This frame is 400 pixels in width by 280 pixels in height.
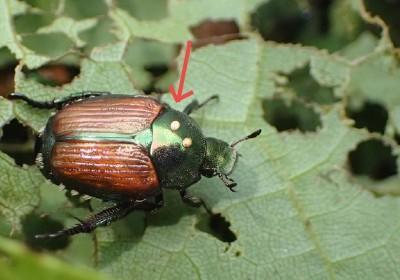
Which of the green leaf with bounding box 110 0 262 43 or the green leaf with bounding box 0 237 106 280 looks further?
the green leaf with bounding box 110 0 262 43

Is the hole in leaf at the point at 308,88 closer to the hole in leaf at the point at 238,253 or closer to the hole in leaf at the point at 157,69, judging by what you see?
the hole in leaf at the point at 157,69

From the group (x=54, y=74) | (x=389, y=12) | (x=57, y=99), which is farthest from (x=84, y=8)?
(x=389, y=12)

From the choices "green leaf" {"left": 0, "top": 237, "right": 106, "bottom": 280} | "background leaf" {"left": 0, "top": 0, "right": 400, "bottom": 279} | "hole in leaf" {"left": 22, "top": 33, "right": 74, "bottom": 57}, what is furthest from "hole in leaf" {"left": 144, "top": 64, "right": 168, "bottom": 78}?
"green leaf" {"left": 0, "top": 237, "right": 106, "bottom": 280}

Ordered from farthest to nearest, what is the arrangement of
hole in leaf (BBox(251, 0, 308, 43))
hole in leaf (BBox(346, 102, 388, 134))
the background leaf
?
hole in leaf (BBox(251, 0, 308, 43))
hole in leaf (BBox(346, 102, 388, 134))
the background leaf

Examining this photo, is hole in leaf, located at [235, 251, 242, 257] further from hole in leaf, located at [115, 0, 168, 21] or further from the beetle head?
hole in leaf, located at [115, 0, 168, 21]

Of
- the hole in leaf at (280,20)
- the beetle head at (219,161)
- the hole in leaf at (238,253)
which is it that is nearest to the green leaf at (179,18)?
the hole in leaf at (280,20)

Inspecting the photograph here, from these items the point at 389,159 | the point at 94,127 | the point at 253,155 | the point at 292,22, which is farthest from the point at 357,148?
the point at 94,127
